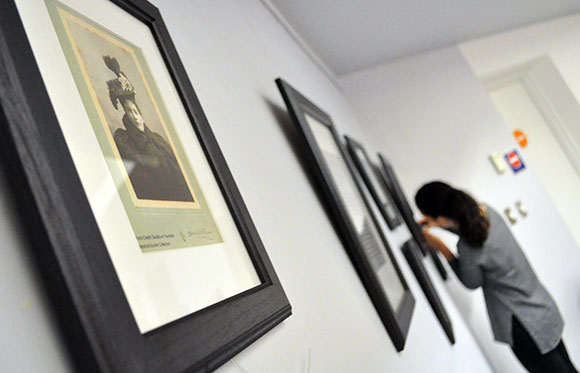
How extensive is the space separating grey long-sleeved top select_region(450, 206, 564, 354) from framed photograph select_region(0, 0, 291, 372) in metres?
1.75

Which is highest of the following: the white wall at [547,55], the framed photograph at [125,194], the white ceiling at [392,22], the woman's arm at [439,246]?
the white ceiling at [392,22]

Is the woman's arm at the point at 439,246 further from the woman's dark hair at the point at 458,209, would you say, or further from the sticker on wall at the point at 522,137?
the sticker on wall at the point at 522,137

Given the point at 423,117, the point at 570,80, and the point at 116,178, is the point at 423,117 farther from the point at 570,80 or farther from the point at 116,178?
the point at 116,178

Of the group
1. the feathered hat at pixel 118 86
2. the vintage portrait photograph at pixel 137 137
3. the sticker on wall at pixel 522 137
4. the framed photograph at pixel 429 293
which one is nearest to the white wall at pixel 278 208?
the vintage portrait photograph at pixel 137 137

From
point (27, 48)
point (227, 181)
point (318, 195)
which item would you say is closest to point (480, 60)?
point (318, 195)

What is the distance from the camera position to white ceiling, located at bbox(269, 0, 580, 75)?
2713 millimetres

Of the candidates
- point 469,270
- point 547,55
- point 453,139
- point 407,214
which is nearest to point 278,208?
point 469,270

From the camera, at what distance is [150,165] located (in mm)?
640

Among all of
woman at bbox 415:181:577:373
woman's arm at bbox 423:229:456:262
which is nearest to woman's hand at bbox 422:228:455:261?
woman's arm at bbox 423:229:456:262

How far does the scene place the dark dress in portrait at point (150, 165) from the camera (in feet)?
1.96

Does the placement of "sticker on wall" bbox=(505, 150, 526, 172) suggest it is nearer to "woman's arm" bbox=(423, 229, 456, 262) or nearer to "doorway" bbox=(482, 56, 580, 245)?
"doorway" bbox=(482, 56, 580, 245)

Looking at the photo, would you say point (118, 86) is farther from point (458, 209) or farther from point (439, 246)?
point (439, 246)

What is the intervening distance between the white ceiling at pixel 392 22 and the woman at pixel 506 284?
3.39 ft

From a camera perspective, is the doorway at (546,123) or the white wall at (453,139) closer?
the white wall at (453,139)
